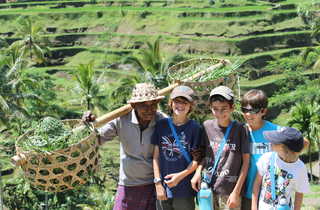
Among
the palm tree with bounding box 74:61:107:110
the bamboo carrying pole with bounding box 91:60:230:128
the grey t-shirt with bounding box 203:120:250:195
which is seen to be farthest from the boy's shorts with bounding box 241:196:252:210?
the palm tree with bounding box 74:61:107:110

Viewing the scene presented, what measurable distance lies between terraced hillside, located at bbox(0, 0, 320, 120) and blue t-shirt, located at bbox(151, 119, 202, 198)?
93.9ft

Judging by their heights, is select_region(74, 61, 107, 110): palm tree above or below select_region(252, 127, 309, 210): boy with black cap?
below

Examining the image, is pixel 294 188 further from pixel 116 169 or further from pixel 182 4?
pixel 182 4

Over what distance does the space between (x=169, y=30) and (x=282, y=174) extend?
3704 centimetres

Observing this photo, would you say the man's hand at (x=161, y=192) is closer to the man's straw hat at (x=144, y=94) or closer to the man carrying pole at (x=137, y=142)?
the man carrying pole at (x=137, y=142)

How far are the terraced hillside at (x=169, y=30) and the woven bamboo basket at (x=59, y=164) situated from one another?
28917 mm

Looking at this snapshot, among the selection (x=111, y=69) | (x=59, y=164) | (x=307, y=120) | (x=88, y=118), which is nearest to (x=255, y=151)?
(x=88, y=118)

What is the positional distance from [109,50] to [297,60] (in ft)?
44.9

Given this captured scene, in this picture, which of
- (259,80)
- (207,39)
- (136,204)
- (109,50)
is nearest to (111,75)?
(109,50)

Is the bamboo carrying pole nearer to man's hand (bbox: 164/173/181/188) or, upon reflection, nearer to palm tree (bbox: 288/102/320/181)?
man's hand (bbox: 164/173/181/188)

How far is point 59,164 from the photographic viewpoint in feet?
8.79

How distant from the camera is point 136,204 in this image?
321 centimetres

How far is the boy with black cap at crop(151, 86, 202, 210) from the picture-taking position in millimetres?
2893

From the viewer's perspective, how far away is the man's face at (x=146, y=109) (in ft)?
9.77
